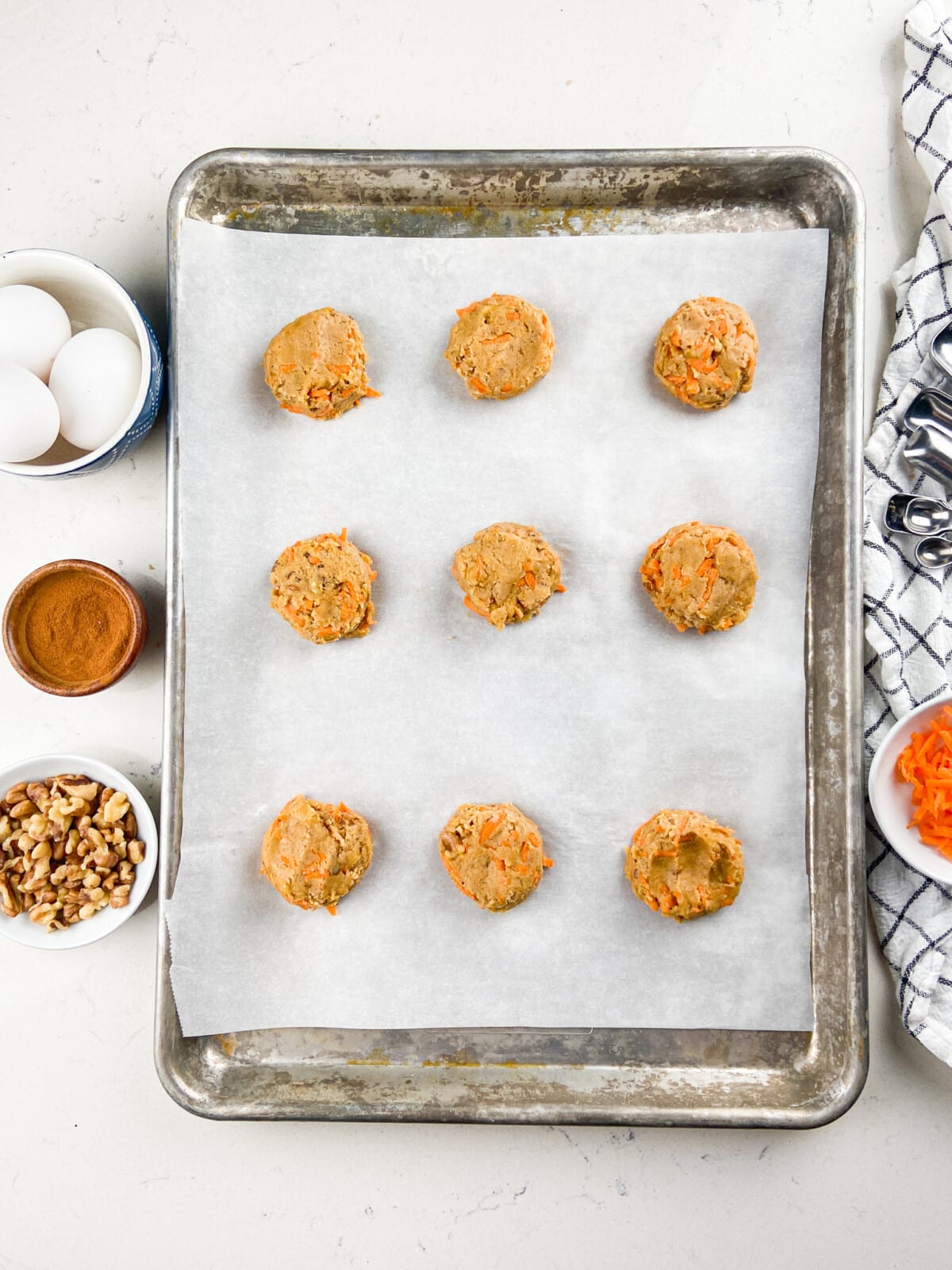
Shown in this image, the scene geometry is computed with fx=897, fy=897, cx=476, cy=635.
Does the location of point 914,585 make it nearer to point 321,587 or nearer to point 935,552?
point 935,552

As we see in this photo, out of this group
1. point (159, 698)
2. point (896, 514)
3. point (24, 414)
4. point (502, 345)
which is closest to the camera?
point (24, 414)

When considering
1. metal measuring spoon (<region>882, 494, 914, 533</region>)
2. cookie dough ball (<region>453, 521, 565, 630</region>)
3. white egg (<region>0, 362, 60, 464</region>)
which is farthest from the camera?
metal measuring spoon (<region>882, 494, 914, 533</region>)

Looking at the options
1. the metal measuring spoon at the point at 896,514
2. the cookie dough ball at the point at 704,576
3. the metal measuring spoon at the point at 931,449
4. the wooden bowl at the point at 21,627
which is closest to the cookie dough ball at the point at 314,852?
the wooden bowl at the point at 21,627

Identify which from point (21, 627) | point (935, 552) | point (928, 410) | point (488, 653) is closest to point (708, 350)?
point (928, 410)

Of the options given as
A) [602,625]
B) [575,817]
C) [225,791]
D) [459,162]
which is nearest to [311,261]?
[459,162]

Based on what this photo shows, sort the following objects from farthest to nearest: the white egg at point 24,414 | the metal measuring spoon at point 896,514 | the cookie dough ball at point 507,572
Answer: the metal measuring spoon at point 896,514 → the cookie dough ball at point 507,572 → the white egg at point 24,414

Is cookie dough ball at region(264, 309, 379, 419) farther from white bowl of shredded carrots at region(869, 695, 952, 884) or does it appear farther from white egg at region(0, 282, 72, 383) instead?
white bowl of shredded carrots at region(869, 695, 952, 884)

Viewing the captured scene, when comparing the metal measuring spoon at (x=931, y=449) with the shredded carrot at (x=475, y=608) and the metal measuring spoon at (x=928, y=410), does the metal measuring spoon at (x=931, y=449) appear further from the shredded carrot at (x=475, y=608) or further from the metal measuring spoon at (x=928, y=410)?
the shredded carrot at (x=475, y=608)

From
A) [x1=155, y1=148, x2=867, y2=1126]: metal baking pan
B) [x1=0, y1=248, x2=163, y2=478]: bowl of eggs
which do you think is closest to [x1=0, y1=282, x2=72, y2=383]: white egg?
[x1=0, y1=248, x2=163, y2=478]: bowl of eggs
